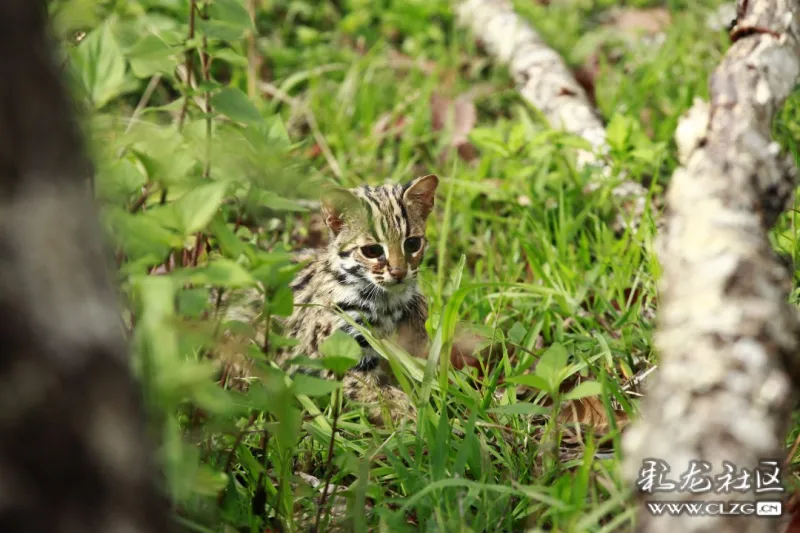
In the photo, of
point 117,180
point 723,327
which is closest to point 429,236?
point 117,180

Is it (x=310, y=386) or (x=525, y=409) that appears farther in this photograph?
(x=525, y=409)

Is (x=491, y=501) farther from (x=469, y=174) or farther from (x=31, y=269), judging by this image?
(x=469, y=174)

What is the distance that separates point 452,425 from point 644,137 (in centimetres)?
290

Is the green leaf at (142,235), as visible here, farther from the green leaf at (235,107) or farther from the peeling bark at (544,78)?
the peeling bark at (544,78)

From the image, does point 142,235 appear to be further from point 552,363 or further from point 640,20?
point 640,20

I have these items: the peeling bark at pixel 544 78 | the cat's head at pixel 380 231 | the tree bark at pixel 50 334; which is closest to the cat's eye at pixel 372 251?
the cat's head at pixel 380 231

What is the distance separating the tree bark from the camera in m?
1.52

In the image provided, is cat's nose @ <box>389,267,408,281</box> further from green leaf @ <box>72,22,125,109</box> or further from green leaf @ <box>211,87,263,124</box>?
green leaf @ <box>72,22,125,109</box>

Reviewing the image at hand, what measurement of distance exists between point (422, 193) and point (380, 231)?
382 millimetres

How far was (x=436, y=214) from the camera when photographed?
5.81m

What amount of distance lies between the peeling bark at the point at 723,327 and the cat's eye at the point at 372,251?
6.61ft

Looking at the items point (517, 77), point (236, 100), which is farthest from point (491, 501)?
point (517, 77)

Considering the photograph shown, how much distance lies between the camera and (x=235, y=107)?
117 inches

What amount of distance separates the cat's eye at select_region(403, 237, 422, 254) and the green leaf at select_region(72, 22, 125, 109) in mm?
2036
